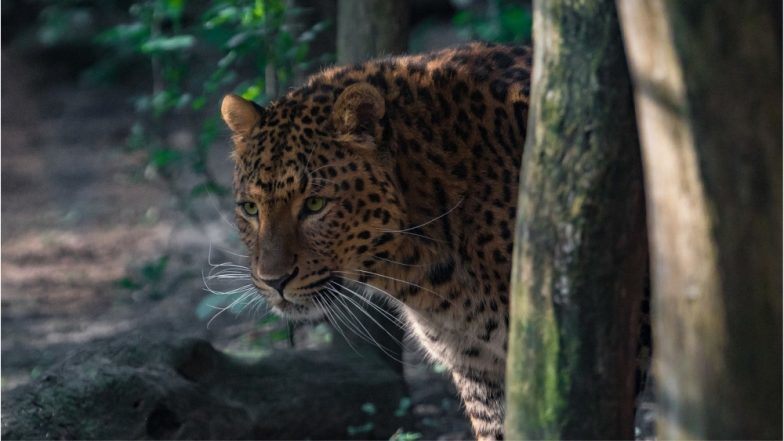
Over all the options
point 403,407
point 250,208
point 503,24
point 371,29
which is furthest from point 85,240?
point 250,208

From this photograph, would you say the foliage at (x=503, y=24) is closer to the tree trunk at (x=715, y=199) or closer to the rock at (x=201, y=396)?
the rock at (x=201, y=396)

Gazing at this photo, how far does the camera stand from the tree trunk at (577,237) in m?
3.25

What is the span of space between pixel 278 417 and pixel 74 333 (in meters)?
3.25

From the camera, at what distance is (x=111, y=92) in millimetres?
16172

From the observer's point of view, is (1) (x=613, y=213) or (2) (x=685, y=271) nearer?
(2) (x=685, y=271)

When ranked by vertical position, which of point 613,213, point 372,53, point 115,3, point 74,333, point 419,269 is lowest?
point 74,333

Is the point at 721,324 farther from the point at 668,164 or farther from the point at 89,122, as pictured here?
the point at 89,122

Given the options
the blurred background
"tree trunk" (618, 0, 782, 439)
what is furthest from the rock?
"tree trunk" (618, 0, 782, 439)

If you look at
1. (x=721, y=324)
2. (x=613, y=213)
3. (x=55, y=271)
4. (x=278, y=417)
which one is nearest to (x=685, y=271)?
(x=721, y=324)

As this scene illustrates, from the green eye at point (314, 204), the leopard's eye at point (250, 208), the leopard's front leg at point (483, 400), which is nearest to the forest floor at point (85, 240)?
the leopard's front leg at point (483, 400)

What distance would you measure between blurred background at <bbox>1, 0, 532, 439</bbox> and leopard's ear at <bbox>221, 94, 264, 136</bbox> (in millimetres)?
619

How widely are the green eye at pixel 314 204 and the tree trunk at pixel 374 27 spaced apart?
179 centimetres

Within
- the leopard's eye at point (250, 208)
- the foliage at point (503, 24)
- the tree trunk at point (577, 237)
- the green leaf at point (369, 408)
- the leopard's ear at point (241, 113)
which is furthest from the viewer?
the foliage at point (503, 24)

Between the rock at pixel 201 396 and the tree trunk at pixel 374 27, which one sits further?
the tree trunk at pixel 374 27
